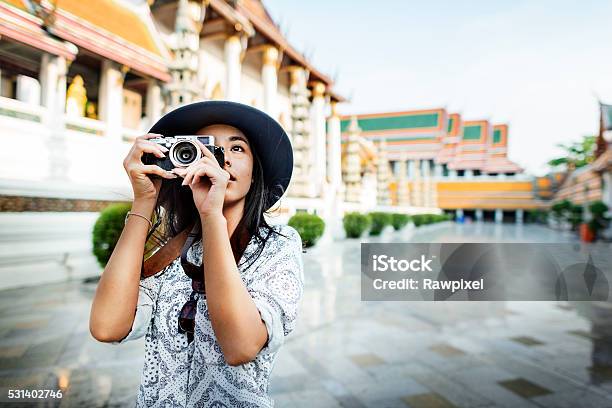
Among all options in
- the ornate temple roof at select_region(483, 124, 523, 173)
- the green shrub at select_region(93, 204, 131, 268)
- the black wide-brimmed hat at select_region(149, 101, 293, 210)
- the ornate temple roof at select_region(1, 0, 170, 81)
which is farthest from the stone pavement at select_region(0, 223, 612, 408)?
the ornate temple roof at select_region(483, 124, 523, 173)

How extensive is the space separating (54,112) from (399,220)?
12.7 meters

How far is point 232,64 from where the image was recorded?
9828 mm

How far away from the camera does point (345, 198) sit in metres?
11.8

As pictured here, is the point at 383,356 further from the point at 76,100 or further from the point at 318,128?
the point at 318,128

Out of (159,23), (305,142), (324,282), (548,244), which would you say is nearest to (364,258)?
(324,282)

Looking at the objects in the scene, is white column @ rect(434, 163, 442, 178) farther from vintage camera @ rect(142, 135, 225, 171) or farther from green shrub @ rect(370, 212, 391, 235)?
vintage camera @ rect(142, 135, 225, 171)

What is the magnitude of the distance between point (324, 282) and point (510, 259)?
5.06 m

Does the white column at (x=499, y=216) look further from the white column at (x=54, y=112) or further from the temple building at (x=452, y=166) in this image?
the white column at (x=54, y=112)

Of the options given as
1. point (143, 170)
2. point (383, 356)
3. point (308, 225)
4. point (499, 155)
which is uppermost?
point (499, 155)

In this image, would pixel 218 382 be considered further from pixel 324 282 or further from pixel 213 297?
pixel 324 282

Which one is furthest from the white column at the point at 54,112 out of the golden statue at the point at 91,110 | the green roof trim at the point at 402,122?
the green roof trim at the point at 402,122

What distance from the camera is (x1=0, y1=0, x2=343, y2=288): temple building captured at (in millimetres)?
4133

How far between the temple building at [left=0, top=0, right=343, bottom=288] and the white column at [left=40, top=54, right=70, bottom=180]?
1cm

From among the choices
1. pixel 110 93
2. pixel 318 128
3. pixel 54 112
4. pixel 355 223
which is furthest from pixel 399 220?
pixel 54 112
